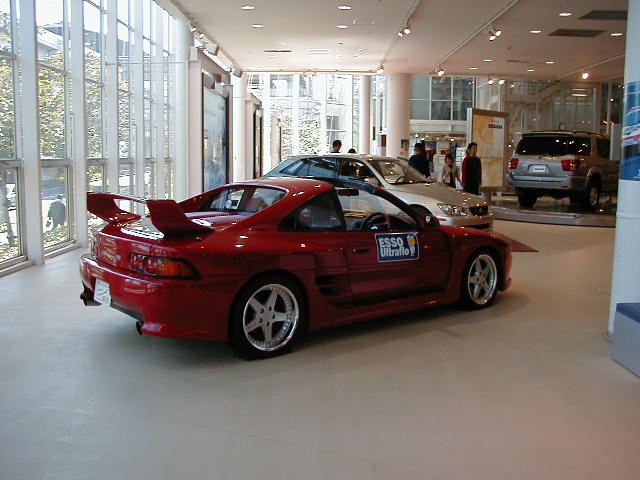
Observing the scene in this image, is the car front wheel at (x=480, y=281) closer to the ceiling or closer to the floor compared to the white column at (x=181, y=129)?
closer to the floor

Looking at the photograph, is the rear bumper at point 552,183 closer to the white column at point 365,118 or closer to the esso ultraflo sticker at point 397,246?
the esso ultraflo sticker at point 397,246

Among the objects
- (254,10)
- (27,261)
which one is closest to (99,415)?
(27,261)

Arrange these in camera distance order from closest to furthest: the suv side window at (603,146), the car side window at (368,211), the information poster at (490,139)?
the car side window at (368,211)
the suv side window at (603,146)
the information poster at (490,139)

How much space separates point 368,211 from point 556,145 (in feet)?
34.8

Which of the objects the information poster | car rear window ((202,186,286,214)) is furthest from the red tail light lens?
car rear window ((202,186,286,214))

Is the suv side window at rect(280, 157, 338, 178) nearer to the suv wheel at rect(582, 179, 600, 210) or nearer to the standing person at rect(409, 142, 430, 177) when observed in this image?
the standing person at rect(409, 142, 430, 177)

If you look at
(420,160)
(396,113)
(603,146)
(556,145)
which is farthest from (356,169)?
(396,113)

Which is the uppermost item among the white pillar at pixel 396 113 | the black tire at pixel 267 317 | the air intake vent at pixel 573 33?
the air intake vent at pixel 573 33

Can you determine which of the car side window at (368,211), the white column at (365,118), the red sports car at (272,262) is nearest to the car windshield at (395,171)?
the red sports car at (272,262)

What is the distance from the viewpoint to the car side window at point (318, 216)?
4859 mm

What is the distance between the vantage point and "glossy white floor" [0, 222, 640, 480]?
3.11m

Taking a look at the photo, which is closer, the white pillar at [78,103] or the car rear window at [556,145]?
the white pillar at [78,103]

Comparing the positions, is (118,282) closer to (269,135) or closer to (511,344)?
(511,344)

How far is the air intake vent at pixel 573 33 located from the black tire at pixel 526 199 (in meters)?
3.84
